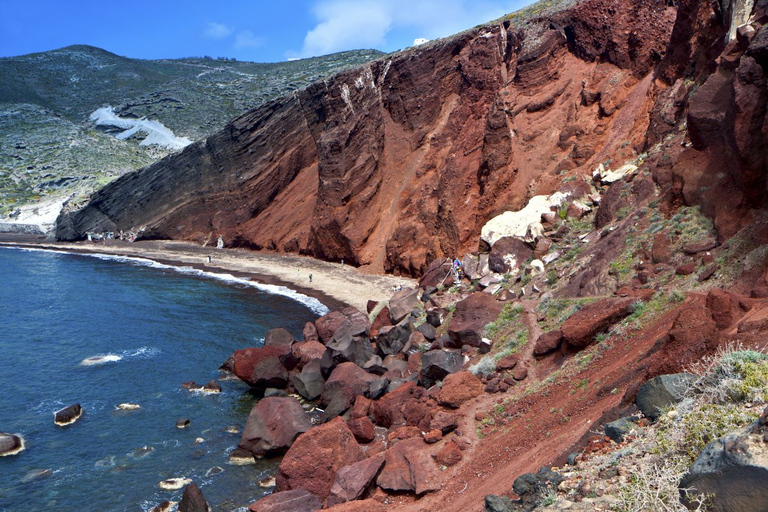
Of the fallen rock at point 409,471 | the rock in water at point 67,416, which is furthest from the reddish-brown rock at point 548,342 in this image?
the rock in water at point 67,416

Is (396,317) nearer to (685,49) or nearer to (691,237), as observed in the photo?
(691,237)

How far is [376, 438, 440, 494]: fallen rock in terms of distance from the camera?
Answer: 1342cm

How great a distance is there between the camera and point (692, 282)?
14562 millimetres

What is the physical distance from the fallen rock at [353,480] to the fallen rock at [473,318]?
22.1 ft

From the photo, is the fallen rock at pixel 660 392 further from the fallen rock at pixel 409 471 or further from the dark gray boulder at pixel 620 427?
the fallen rock at pixel 409 471

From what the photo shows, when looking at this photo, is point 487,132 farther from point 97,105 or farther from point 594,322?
point 97,105

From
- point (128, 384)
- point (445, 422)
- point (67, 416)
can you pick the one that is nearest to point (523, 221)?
point (445, 422)

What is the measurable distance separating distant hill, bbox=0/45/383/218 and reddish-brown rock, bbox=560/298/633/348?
7253 cm

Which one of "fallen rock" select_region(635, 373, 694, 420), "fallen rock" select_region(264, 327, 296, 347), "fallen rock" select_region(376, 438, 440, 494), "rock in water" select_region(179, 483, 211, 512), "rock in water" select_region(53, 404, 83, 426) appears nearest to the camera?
"fallen rock" select_region(635, 373, 694, 420)

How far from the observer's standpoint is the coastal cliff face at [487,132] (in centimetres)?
1778

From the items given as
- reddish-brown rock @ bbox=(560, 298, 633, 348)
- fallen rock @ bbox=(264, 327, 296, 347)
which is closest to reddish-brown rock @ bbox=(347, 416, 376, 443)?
reddish-brown rock @ bbox=(560, 298, 633, 348)

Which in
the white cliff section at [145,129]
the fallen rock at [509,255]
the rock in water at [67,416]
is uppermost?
the white cliff section at [145,129]

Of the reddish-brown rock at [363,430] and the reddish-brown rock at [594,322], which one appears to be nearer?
the reddish-brown rock at [594,322]

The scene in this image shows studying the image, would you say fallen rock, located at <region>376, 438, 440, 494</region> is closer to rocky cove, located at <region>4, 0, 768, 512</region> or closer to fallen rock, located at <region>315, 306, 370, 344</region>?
rocky cove, located at <region>4, 0, 768, 512</region>
